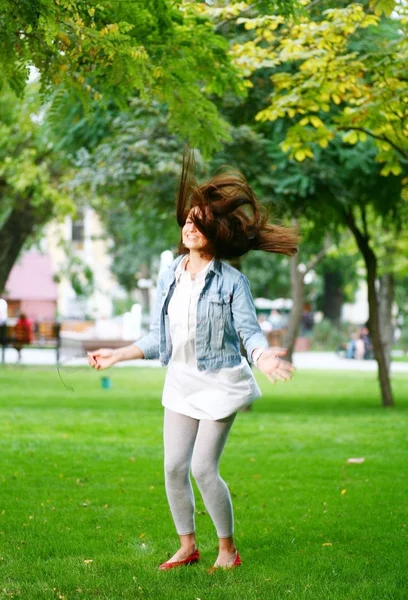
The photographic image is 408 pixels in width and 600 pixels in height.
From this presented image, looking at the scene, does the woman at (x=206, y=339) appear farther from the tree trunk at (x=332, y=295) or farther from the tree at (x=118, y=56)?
the tree trunk at (x=332, y=295)

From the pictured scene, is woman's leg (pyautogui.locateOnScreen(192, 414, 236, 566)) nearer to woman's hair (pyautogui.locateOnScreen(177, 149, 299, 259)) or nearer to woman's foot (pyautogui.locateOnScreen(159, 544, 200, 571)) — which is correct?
woman's foot (pyautogui.locateOnScreen(159, 544, 200, 571))

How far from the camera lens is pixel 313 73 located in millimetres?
10859

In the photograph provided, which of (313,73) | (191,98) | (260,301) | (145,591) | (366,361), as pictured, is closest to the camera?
(145,591)

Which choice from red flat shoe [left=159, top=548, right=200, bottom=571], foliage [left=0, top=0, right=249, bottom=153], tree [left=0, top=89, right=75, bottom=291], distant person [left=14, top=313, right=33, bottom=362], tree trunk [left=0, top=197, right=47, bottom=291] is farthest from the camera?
distant person [left=14, top=313, right=33, bottom=362]

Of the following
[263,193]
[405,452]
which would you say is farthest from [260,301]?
[405,452]

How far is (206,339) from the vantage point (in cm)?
529

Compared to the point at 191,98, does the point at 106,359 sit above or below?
below

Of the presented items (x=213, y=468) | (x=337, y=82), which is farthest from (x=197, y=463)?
(x=337, y=82)

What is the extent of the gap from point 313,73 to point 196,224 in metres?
5.91

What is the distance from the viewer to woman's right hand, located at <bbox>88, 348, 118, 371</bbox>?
A: 209 inches

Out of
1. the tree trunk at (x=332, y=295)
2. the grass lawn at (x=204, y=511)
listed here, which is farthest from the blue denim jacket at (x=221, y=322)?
the tree trunk at (x=332, y=295)

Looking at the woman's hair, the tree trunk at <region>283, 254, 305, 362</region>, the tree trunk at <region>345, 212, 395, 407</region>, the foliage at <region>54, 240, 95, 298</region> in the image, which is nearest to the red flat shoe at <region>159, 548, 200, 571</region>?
the woman's hair

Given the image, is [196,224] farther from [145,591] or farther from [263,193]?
[263,193]

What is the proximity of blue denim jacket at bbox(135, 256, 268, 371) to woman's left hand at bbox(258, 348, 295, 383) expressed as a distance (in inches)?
9.9
